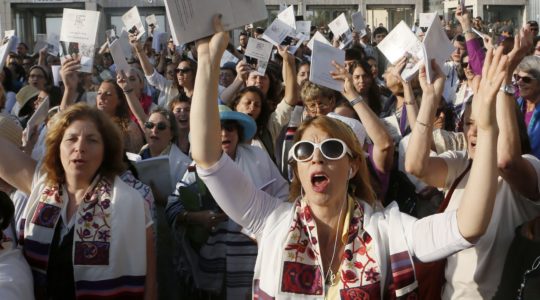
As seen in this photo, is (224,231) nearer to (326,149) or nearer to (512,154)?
(326,149)

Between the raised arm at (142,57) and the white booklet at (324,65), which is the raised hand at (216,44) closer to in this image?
the white booklet at (324,65)

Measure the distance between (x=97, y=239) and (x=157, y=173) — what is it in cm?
144

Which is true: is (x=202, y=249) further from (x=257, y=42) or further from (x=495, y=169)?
(x=257, y=42)

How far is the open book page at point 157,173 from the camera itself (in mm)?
4643

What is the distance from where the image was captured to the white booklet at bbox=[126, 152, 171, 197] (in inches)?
183

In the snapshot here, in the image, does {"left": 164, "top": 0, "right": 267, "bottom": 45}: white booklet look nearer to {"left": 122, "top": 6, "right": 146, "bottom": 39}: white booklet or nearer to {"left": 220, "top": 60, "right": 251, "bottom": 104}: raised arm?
{"left": 220, "top": 60, "right": 251, "bottom": 104}: raised arm

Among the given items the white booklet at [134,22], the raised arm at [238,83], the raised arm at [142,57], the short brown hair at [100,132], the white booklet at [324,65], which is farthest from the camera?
the white booklet at [134,22]

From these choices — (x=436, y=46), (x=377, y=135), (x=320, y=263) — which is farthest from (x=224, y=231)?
(x=320, y=263)

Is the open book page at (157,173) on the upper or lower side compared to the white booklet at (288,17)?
lower

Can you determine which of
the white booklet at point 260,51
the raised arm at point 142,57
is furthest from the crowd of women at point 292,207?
the raised arm at point 142,57

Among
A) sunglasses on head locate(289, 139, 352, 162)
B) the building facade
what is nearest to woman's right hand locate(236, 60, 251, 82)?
sunglasses on head locate(289, 139, 352, 162)

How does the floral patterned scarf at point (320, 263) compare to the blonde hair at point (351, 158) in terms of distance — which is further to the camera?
the blonde hair at point (351, 158)

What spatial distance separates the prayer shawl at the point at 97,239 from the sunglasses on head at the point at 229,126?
1.11 meters

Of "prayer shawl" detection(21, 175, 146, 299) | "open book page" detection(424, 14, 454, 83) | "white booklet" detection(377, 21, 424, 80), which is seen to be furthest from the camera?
"white booklet" detection(377, 21, 424, 80)
